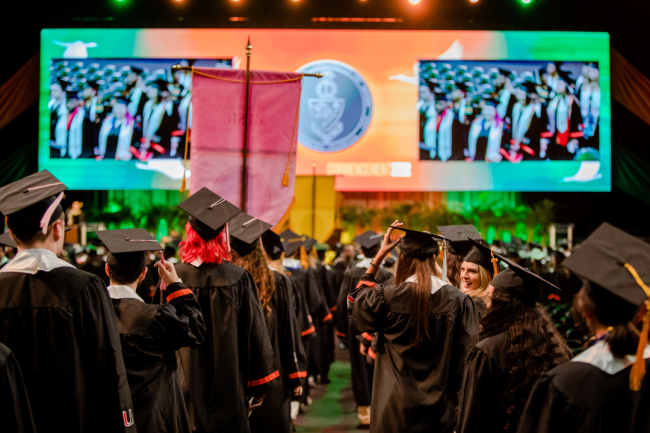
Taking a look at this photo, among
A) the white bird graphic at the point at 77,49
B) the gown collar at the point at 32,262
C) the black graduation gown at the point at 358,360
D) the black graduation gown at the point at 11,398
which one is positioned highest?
the white bird graphic at the point at 77,49

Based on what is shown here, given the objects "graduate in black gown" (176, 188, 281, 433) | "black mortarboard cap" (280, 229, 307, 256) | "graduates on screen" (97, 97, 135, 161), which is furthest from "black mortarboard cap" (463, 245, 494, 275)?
"graduates on screen" (97, 97, 135, 161)

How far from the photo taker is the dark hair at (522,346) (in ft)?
6.81

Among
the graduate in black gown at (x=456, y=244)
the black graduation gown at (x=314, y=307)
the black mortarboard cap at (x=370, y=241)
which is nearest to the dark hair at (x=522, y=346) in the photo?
the graduate in black gown at (x=456, y=244)

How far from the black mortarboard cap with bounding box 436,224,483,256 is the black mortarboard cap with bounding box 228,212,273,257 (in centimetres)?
112

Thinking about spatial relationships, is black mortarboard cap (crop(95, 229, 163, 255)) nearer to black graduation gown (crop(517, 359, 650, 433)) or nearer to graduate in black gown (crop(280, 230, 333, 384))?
black graduation gown (crop(517, 359, 650, 433))

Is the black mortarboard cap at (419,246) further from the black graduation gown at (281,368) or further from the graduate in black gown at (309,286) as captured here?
the graduate in black gown at (309,286)

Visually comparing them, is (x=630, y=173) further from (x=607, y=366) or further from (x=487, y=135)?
(x=607, y=366)

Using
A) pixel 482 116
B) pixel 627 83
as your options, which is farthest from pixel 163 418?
pixel 627 83

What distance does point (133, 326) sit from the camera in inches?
91.3

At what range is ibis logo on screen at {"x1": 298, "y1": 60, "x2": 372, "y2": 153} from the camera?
1148cm

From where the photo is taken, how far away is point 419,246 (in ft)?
10.2

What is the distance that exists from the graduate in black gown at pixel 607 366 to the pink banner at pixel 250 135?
8.93ft

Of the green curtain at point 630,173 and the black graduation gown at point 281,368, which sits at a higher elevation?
the green curtain at point 630,173

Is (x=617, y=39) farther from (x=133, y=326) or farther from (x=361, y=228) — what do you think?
(x=133, y=326)
